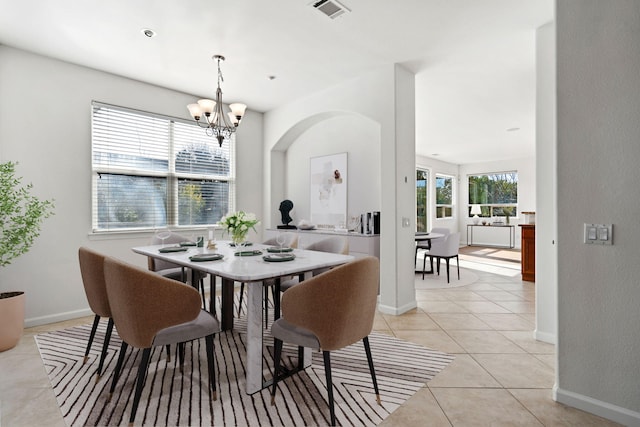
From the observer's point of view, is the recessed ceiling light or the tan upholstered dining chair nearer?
the recessed ceiling light

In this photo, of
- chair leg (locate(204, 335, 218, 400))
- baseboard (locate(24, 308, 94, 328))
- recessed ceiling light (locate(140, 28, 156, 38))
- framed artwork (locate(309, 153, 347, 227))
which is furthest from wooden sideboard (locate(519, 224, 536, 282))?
baseboard (locate(24, 308, 94, 328))

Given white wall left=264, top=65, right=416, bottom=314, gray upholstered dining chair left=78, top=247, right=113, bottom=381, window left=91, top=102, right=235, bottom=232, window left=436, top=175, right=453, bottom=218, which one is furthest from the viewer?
window left=436, top=175, right=453, bottom=218

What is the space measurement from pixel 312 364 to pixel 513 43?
341 centimetres

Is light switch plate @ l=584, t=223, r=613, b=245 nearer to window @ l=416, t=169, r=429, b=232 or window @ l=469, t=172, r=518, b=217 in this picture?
window @ l=416, t=169, r=429, b=232

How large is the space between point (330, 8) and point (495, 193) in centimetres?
921

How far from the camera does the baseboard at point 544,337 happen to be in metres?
2.89

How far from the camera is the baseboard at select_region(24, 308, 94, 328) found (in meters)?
3.38

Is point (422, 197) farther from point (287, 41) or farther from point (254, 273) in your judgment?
point (254, 273)

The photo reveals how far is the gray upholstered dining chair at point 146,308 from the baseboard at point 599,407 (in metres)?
2.18

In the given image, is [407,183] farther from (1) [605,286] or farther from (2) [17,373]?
A: (2) [17,373]

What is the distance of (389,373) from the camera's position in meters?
2.38

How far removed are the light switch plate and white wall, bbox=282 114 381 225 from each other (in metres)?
2.71

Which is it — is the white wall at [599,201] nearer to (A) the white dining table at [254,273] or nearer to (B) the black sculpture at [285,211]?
(A) the white dining table at [254,273]

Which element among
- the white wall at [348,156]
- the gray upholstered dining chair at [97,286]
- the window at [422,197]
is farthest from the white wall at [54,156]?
the window at [422,197]
